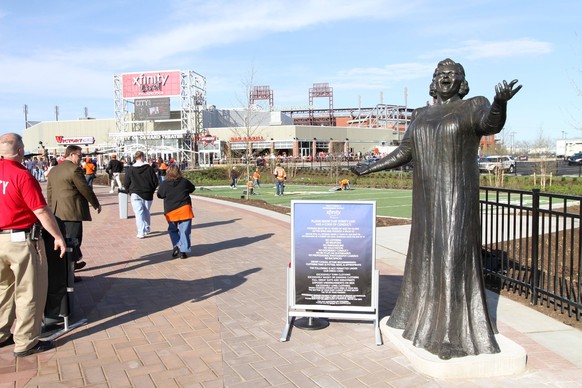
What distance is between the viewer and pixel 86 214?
289 inches

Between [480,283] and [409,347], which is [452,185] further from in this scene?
[409,347]

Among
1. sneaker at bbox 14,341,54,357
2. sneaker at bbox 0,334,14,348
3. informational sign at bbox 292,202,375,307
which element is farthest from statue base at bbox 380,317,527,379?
sneaker at bbox 0,334,14,348

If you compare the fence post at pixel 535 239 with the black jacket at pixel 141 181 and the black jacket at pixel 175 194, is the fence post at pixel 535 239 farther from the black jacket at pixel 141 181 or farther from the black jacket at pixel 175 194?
the black jacket at pixel 141 181

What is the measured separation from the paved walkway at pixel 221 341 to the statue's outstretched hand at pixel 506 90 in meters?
2.13

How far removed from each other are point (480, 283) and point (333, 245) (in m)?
1.39

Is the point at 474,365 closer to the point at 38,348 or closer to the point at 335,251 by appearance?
the point at 335,251

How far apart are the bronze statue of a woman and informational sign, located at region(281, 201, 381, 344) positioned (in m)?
0.70

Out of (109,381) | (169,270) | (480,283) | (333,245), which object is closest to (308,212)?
(333,245)

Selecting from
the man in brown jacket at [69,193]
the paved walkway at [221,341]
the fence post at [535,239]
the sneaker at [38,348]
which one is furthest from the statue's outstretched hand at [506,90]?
the man in brown jacket at [69,193]

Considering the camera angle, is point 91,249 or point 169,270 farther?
point 91,249

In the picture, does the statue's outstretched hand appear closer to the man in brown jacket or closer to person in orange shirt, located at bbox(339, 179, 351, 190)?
the man in brown jacket

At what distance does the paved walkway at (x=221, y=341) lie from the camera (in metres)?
4.00

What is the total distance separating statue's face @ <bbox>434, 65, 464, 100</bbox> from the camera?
4.18 meters

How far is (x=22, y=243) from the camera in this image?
4.42 meters
